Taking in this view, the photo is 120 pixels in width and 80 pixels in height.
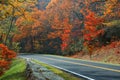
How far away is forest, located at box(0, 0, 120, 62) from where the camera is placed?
1308 inches

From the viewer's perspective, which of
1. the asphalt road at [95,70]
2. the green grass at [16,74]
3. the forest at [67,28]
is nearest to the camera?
the asphalt road at [95,70]

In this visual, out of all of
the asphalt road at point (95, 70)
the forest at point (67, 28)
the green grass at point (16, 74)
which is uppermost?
the forest at point (67, 28)

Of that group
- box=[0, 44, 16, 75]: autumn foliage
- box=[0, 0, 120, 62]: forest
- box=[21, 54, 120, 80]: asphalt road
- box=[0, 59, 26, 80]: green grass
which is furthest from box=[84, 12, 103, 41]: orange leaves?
box=[21, 54, 120, 80]: asphalt road

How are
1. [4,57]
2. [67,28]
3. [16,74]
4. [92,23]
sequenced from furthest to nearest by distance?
[67,28] → [92,23] → [4,57] → [16,74]

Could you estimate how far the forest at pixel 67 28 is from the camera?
3322 centimetres

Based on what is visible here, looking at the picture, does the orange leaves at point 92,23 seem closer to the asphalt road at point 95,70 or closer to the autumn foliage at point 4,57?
the autumn foliage at point 4,57

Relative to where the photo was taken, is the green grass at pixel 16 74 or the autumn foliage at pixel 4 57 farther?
the autumn foliage at pixel 4 57

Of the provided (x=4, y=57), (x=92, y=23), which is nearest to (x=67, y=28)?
(x=92, y=23)

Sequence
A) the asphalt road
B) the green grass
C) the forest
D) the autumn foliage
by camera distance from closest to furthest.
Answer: the asphalt road < the green grass < the autumn foliage < the forest

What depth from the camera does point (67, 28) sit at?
49.2 meters

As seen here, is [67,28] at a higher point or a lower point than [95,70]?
higher

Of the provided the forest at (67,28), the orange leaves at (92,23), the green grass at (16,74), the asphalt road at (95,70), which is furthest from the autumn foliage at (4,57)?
the orange leaves at (92,23)

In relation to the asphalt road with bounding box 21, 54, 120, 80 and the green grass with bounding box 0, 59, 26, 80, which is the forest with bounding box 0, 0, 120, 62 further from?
the asphalt road with bounding box 21, 54, 120, 80

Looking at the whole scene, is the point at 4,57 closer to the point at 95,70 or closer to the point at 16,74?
the point at 16,74
